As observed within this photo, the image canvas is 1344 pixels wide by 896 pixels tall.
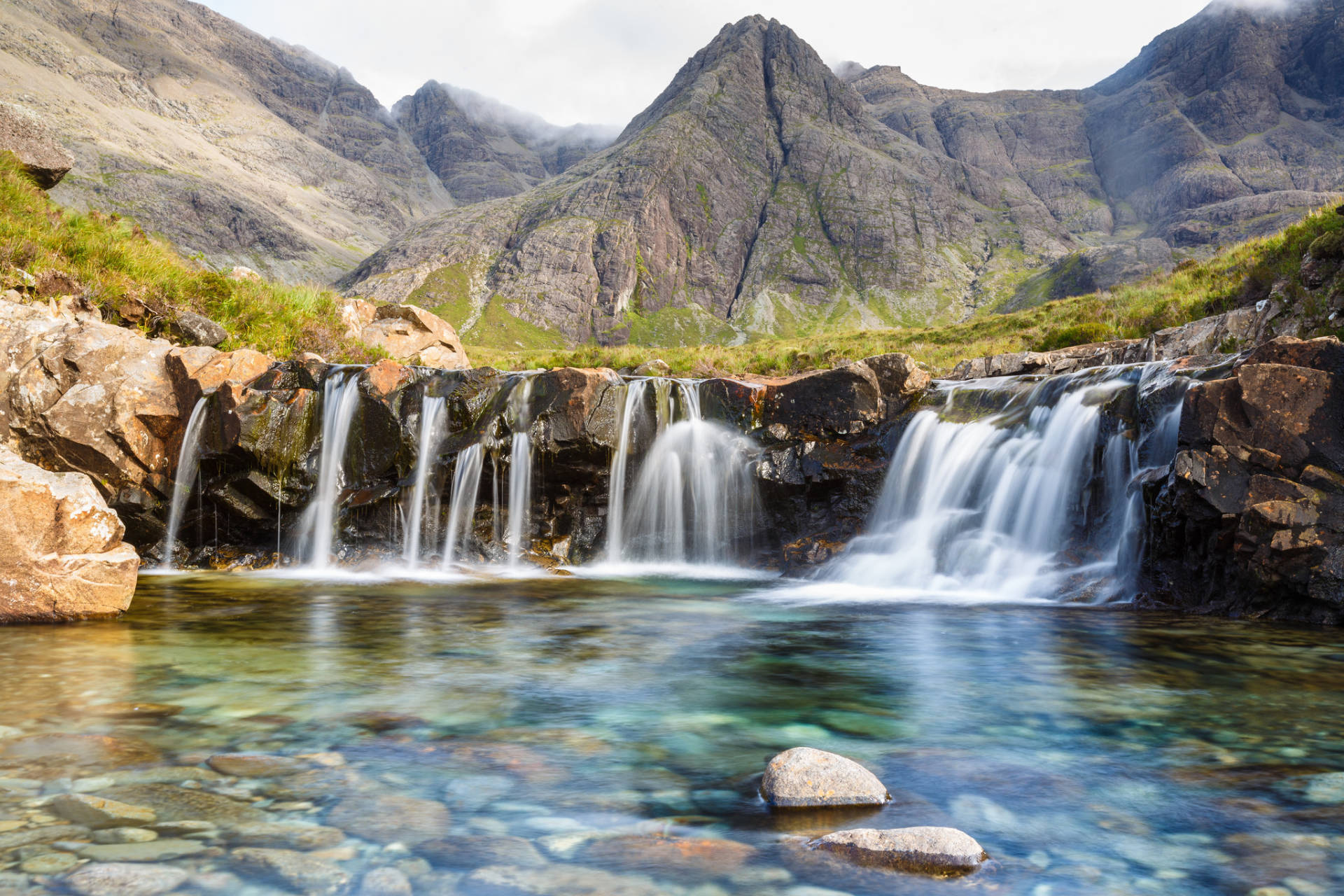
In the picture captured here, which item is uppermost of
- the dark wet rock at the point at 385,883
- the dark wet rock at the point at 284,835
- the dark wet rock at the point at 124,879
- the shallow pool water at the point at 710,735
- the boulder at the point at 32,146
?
the boulder at the point at 32,146

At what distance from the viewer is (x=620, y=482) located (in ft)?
53.1

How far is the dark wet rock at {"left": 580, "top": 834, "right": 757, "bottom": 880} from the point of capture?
3496 millimetres

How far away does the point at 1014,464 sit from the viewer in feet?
44.2

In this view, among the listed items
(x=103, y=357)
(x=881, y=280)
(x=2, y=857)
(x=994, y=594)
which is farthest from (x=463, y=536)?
(x=881, y=280)

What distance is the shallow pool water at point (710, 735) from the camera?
3.62 m

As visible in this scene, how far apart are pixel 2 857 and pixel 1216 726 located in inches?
292

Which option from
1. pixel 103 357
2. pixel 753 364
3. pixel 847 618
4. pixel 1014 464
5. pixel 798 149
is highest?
pixel 798 149

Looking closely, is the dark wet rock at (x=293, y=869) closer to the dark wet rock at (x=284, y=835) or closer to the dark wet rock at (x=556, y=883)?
the dark wet rock at (x=284, y=835)

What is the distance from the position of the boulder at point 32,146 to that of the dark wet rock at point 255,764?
20838 millimetres

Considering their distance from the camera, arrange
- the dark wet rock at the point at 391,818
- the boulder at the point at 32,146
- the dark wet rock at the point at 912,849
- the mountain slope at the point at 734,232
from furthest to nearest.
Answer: the mountain slope at the point at 734,232 → the boulder at the point at 32,146 → the dark wet rock at the point at 391,818 → the dark wet rock at the point at 912,849

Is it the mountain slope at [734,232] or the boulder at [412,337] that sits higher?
the mountain slope at [734,232]

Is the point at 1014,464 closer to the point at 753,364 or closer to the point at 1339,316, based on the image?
the point at 1339,316

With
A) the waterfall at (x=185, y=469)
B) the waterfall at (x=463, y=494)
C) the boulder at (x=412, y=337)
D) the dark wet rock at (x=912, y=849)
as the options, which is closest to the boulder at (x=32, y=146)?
the boulder at (x=412, y=337)

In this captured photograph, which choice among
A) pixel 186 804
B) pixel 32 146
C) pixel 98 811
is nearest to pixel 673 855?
pixel 186 804
